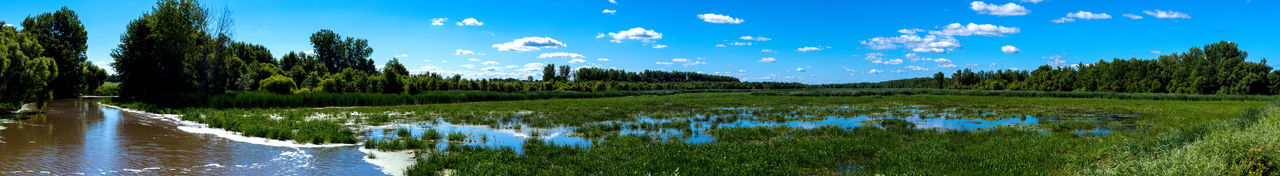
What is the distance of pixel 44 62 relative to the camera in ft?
66.0

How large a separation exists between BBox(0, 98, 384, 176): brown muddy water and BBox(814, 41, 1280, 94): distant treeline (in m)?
97.2

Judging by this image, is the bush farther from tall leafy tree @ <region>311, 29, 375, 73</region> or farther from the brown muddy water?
tall leafy tree @ <region>311, 29, 375, 73</region>

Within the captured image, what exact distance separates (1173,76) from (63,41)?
122012mm

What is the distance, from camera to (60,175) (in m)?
7.83

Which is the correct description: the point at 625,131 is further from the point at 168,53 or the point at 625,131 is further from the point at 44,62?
the point at 168,53

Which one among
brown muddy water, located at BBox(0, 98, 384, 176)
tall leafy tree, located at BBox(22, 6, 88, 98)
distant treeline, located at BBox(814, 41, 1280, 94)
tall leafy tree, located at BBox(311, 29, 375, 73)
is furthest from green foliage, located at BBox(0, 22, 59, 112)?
distant treeline, located at BBox(814, 41, 1280, 94)

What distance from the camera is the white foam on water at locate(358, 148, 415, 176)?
890 cm

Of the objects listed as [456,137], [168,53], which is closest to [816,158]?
[456,137]

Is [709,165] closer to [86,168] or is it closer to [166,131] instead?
[86,168]

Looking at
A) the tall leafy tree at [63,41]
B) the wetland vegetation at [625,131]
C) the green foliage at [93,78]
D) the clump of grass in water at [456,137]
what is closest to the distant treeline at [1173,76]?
the wetland vegetation at [625,131]

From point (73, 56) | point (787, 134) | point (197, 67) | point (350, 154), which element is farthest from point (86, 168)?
point (73, 56)

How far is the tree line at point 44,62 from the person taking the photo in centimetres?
1817

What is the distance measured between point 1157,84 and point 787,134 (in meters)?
95.6

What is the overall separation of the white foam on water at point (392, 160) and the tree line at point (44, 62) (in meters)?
15.5
